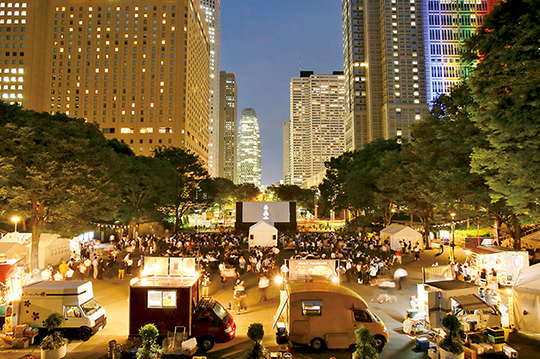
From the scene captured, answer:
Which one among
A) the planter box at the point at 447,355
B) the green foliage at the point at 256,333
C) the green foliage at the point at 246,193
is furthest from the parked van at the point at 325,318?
the green foliage at the point at 246,193

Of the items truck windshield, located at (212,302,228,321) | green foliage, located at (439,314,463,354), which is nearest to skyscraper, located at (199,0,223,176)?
truck windshield, located at (212,302,228,321)

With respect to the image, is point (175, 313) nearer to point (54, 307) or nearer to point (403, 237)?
point (54, 307)

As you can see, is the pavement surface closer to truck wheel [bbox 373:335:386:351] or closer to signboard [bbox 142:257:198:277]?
truck wheel [bbox 373:335:386:351]

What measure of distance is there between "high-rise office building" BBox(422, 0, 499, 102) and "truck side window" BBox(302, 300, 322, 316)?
392 feet

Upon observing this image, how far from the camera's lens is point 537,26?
10133 mm

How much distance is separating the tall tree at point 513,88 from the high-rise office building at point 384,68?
102m

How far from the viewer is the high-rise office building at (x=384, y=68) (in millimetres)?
110750

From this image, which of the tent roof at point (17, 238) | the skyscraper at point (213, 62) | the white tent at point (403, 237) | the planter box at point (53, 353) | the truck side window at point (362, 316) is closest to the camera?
the planter box at point (53, 353)

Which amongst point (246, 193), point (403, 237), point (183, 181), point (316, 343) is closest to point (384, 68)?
point (246, 193)

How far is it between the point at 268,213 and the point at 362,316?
3620 cm

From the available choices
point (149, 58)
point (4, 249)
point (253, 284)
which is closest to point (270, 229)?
point (253, 284)

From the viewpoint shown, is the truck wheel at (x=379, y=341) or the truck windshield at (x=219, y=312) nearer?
the truck wheel at (x=379, y=341)

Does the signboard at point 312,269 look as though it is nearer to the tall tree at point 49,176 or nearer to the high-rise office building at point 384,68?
the tall tree at point 49,176

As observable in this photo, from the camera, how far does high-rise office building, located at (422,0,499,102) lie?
111125 mm
